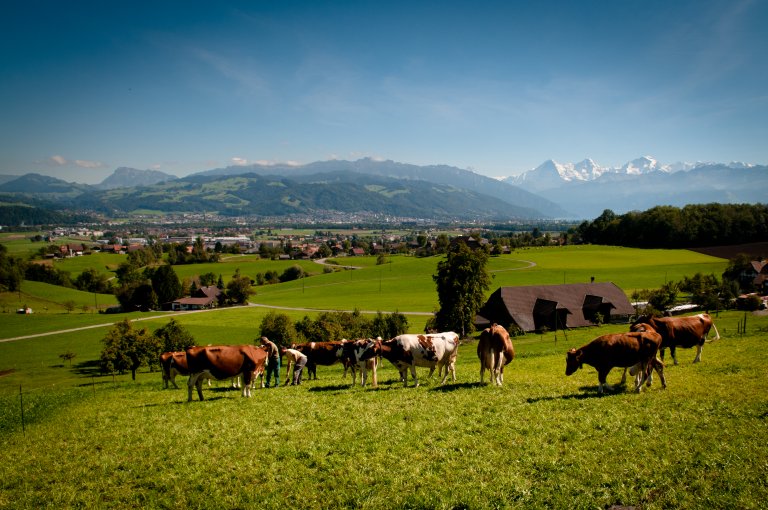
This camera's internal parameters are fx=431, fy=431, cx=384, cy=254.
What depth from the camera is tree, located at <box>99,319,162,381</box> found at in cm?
4478

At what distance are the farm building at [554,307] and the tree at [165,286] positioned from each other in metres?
82.6

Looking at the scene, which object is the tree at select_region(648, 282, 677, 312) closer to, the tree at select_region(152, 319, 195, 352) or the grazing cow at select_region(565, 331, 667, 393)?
the grazing cow at select_region(565, 331, 667, 393)

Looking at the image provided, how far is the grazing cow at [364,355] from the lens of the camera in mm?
18359

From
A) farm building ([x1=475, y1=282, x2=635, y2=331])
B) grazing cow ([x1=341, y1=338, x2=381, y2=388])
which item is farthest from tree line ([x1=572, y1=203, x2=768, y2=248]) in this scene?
grazing cow ([x1=341, y1=338, x2=381, y2=388])

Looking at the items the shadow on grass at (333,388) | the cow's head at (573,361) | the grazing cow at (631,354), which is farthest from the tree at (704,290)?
the shadow on grass at (333,388)

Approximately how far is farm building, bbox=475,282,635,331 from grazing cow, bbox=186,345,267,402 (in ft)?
146

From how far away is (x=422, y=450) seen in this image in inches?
404

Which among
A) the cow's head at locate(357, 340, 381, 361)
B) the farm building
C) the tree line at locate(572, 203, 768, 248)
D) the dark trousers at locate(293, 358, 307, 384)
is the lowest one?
the farm building

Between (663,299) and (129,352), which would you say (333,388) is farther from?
(663,299)

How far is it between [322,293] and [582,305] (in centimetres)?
6417

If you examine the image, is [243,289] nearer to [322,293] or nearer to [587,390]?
[322,293]

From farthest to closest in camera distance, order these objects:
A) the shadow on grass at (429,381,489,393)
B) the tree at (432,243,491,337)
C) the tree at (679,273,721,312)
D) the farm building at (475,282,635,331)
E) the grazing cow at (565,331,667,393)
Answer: the farm building at (475,282,635,331) < the tree at (679,273,721,312) < the tree at (432,243,491,337) < the shadow on grass at (429,381,489,393) < the grazing cow at (565,331,667,393)

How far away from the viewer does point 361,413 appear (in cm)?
1341

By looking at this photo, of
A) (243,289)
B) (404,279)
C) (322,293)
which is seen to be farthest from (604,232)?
(243,289)
